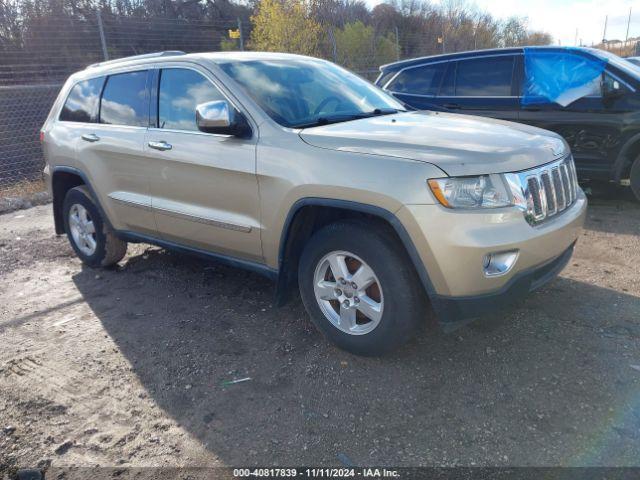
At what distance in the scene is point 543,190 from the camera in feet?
9.72

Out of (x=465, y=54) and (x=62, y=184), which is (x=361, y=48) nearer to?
(x=465, y=54)

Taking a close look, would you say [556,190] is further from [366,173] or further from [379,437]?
[379,437]

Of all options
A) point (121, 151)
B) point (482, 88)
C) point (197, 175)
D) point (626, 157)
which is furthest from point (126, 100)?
point (626, 157)

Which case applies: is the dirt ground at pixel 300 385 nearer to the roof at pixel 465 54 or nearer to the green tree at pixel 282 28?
the roof at pixel 465 54

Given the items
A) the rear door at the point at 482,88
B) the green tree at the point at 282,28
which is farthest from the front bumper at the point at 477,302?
the green tree at the point at 282,28

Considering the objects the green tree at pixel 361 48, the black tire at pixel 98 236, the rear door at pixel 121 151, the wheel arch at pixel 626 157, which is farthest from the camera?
the green tree at pixel 361 48

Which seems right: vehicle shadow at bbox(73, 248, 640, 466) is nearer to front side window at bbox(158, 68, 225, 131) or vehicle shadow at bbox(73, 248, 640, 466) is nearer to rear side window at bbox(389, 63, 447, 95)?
front side window at bbox(158, 68, 225, 131)

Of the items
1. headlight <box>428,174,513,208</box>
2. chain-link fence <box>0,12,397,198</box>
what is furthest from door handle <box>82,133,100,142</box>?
chain-link fence <box>0,12,397,198</box>

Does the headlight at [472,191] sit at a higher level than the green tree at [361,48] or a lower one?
lower

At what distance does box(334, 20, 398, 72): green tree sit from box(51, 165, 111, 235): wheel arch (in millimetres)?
13622

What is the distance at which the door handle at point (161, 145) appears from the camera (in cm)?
386

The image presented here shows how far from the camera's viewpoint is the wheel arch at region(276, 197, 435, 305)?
9.12 ft

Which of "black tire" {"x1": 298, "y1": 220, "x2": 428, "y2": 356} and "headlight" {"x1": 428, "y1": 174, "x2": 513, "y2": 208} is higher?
"headlight" {"x1": 428, "y1": 174, "x2": 513, "y2": 208}

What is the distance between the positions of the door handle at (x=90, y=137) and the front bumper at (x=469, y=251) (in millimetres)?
3015
